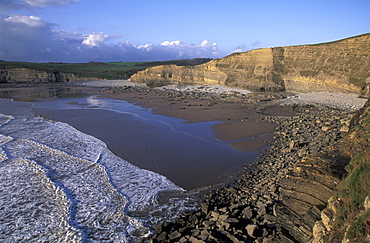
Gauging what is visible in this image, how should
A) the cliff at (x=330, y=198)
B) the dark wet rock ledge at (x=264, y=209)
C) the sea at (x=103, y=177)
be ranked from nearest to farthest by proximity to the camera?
the cliff at (x=330, y=198) < the dark wet rock ledge at (x=264, y=209) < the sea at (x=103, y=177)

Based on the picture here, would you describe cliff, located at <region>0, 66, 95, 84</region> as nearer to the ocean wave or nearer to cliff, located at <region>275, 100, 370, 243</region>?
the ocean wave

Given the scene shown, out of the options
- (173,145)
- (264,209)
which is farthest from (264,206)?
(173,145)

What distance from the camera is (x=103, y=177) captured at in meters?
11.2

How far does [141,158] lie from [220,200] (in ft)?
18.7

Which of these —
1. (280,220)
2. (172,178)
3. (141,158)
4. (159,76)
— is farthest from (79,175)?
(159,76)

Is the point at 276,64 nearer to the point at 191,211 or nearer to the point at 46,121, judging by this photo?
the point at 46,121

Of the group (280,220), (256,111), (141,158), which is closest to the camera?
(280,220)

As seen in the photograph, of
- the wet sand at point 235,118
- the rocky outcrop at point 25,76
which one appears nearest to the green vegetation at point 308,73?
the wet sand at point 235,118

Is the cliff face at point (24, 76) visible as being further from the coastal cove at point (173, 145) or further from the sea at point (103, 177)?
the sea at point (103, 177)

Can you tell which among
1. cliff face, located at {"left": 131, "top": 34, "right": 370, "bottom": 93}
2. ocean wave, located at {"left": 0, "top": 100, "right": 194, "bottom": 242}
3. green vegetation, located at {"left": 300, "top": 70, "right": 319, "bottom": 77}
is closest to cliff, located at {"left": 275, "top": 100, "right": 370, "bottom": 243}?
ocean wave, located at {"left": 0, "top": 100, "right": 194, "bottom": 242}

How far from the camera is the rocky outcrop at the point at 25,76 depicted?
63406 mm

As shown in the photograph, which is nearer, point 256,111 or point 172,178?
point 172,178

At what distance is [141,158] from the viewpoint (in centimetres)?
1323

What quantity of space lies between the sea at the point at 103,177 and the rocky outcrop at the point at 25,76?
52570 mm
